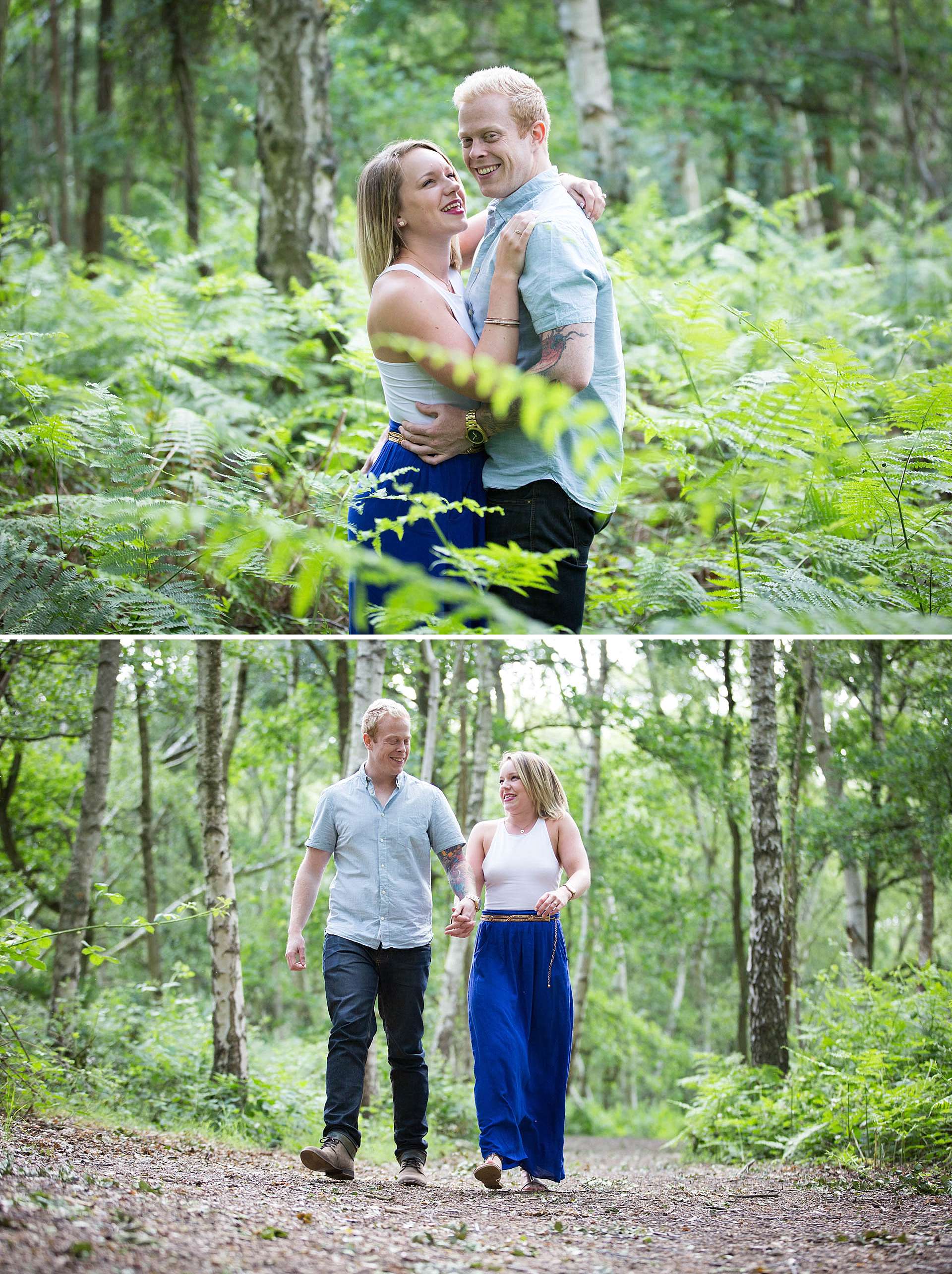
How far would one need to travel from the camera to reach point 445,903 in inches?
479

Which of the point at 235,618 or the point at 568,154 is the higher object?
the point at 568,154

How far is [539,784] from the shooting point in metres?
4.65

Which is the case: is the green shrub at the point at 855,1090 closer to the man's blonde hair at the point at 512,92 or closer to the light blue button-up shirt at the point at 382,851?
the light blue button-up shirt at the point at 382,851

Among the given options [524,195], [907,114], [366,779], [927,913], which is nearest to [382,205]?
[524,195]

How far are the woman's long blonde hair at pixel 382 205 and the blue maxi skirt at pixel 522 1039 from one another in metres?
2.76

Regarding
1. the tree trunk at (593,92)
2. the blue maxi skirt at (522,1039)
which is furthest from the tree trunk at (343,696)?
the tree trunk at (593,92)

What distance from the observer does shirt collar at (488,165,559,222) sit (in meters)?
3.58

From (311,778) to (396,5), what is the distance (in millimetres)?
12635

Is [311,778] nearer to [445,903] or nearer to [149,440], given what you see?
[445,903]

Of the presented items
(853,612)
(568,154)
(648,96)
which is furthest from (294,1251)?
(648,96)

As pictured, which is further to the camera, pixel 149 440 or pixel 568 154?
pixel 568 154

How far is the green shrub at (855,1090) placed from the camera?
462 cm

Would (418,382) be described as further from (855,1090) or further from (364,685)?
(855,1090)

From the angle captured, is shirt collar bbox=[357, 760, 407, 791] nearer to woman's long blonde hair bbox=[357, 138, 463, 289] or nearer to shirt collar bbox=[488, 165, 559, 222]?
woman's long blonde hair bbox=[357, 138, 463, 289]
